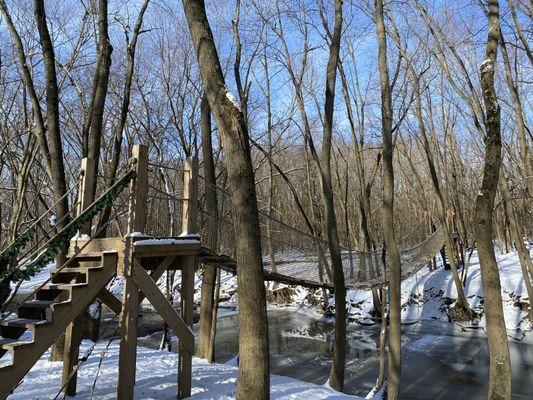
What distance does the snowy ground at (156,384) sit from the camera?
385cm

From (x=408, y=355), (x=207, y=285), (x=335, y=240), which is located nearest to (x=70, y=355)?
(x=207, y=285)

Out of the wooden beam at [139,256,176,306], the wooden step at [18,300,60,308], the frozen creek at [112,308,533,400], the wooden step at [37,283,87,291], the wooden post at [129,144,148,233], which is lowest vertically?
the frozen creek at [112,308,533,400]

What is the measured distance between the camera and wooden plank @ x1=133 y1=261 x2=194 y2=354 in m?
3.44

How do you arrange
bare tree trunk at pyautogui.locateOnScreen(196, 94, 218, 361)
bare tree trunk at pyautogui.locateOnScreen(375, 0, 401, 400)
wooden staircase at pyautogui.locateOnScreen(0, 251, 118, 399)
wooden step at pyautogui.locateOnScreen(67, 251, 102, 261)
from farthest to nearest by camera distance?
bare tree trunk at pyautogui.locateOnScreen(196, 94, 218, 361), bare tree trunk at pyautogui.locateOnScreen(375, 0, 401, 400), wooden step at pyautogui.locateOnScreen(67, 251, 102, 261), wooden staircase at pyautogui.locateOnScreen(0, 251, 118, 399)

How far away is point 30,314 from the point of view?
3.12m

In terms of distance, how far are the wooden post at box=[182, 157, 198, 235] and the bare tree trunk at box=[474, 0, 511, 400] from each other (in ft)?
9.58

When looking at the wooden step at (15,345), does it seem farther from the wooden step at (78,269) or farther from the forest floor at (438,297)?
the forest floor at (438,297)

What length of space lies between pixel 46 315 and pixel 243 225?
5.34ft

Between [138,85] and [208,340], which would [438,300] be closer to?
[208,340]

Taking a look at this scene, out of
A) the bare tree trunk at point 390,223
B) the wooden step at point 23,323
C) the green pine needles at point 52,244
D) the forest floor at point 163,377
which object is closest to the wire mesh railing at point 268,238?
the green pine needles at point 52,244

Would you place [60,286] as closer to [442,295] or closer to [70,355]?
[70,355]

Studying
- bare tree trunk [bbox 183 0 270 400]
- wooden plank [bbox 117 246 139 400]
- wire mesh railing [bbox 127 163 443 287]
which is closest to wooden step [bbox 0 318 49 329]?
wooden plank [bbox 117 246 139 400]

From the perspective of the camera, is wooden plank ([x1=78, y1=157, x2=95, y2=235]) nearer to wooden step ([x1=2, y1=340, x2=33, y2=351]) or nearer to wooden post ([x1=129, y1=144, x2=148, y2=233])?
wooden post ([x1=129, y1=144, x2=148, y2=233])

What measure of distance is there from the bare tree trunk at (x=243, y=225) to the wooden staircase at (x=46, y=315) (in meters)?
1.19
